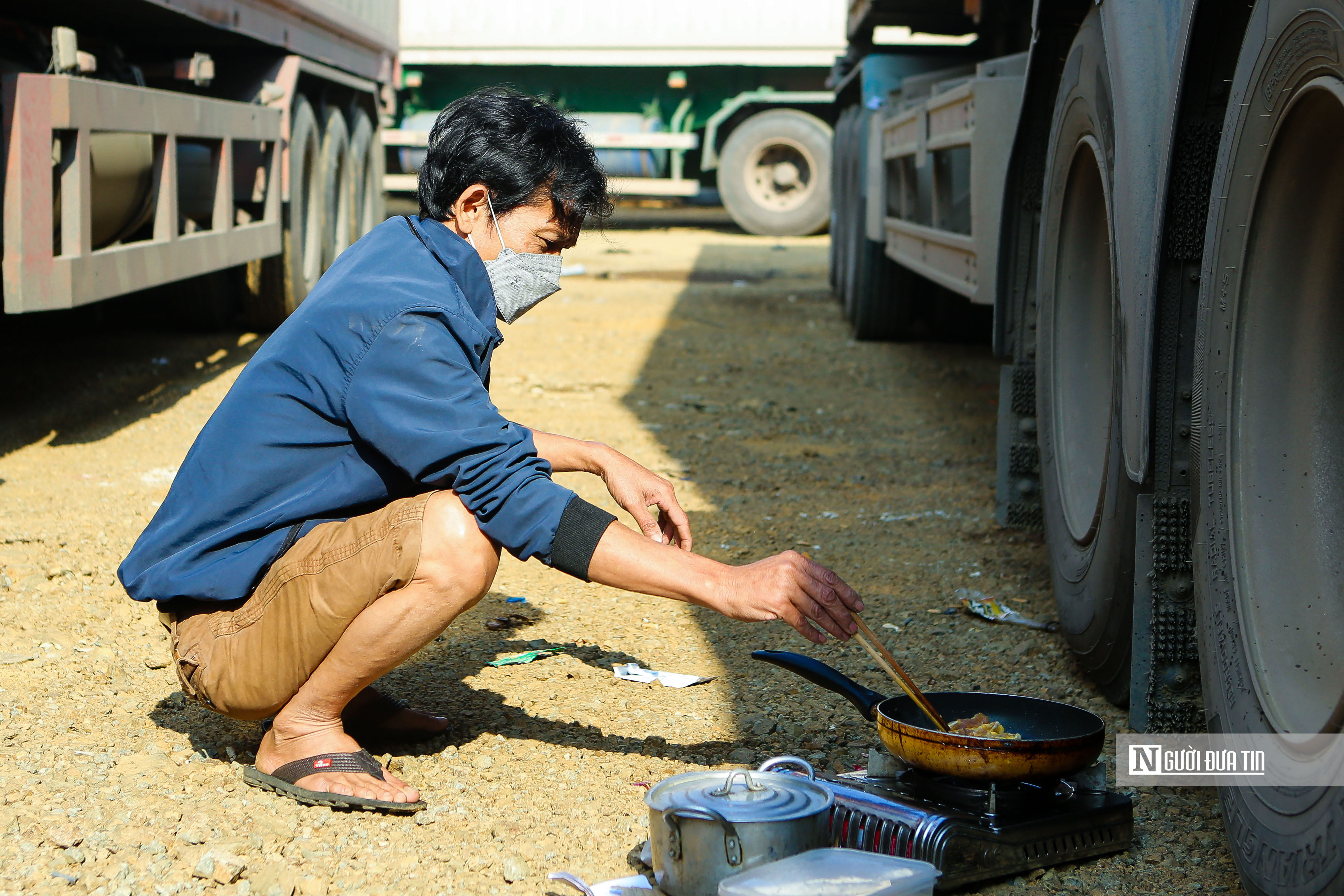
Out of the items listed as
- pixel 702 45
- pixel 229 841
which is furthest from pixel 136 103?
pixel 702 45

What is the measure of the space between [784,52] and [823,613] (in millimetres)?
14260

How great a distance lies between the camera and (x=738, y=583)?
1938mm

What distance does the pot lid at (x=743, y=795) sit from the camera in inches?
68.2

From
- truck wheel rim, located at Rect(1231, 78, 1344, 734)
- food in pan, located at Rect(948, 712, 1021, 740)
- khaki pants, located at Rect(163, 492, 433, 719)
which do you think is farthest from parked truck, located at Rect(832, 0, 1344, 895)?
khaki pants, located at Rect(163, 492, 433, 719)

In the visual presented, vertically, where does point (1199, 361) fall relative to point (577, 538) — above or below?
above

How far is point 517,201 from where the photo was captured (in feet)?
7.69

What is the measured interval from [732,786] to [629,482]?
819 mm

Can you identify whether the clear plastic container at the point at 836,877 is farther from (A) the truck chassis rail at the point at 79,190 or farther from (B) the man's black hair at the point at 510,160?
(A) the truck chassis rail at the point at 79,190

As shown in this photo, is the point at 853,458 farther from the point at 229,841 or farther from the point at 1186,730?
the point at 229,841

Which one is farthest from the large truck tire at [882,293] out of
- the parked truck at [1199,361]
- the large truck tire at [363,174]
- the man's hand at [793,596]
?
the man's hand at [793,596]

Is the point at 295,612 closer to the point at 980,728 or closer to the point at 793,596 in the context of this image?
the point at 793,596

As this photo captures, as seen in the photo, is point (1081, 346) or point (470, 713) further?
point (1081, 346)

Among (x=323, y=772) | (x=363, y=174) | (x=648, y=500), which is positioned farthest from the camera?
(x=363, y=174)

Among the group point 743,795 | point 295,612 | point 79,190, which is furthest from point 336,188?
point 743,795
